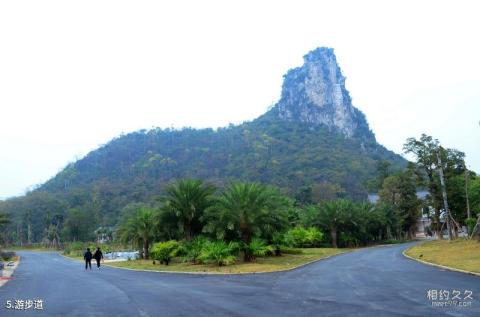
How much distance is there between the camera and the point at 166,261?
94.9 ft

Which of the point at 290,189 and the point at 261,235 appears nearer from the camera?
the point at 261,235

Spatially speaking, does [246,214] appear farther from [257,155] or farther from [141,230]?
[257,155]

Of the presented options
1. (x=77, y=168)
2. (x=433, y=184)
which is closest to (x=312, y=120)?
(x=77, y=168)

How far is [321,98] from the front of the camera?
574 ft

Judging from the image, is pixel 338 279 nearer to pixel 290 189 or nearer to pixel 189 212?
pixel 189 212

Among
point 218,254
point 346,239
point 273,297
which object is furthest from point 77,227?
point 273,297

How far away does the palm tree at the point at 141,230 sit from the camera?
34656 mm

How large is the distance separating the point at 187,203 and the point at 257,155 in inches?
4327

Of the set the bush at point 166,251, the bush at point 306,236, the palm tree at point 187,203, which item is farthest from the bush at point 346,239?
the bush at point 166,251

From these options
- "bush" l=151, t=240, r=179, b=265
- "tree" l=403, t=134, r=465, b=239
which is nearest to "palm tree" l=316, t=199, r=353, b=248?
"tree" l=403, t=134, r=465, b=239

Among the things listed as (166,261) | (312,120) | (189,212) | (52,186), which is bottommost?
(166,261)

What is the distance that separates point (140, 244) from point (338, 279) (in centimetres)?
2338

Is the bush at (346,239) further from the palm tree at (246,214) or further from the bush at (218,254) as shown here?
the bush at (218,254)

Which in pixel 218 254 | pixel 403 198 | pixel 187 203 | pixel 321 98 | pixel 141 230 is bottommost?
pixel 218 254
